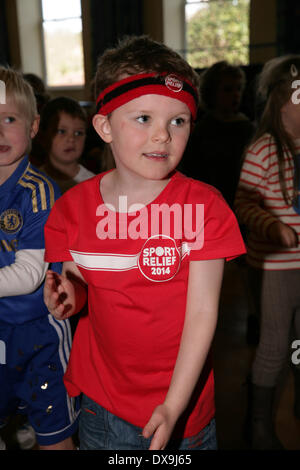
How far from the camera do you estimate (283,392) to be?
6.50 feet

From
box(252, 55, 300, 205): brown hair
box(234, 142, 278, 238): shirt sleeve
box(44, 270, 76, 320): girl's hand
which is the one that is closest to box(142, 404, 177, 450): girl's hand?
box(44, 270, 76, 320): girl's hand

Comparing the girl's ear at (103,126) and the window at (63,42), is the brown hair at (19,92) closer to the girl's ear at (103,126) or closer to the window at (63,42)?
the girl's ear at (103,126)

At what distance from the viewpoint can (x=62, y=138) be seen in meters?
1.79

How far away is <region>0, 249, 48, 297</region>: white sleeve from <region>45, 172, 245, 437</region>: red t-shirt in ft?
0.45

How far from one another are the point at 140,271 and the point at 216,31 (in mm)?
7339

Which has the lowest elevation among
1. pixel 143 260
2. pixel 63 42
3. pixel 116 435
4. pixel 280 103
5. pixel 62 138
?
pixel 116 435

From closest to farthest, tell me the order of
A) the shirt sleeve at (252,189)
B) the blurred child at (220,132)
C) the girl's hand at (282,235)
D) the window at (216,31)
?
the girl's hand at (282,235) < the shirt sleeve at (252,189) < the blurred child at (220,132) < the window at (216,31)

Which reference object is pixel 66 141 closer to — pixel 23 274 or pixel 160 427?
pixel 23 274

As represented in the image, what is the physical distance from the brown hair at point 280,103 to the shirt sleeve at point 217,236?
72 centimetres

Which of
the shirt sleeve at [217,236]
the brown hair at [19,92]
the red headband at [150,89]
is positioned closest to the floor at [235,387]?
the shirt sleeve at [217,236]

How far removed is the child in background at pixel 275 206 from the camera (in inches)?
58.5

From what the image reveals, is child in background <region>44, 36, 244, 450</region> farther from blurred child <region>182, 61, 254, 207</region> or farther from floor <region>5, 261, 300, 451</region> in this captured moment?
blurred child <region>182, 61, 254, 207</region>

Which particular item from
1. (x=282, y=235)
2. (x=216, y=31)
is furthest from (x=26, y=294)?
(x=216, y=31)

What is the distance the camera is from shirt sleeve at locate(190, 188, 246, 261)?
0.82 meters
